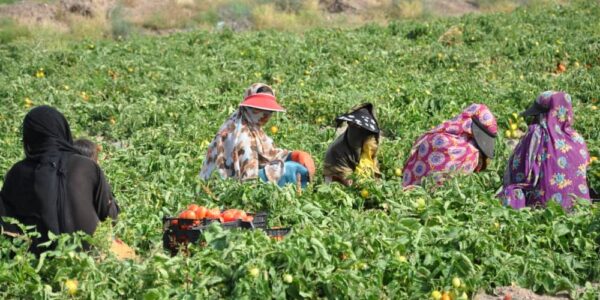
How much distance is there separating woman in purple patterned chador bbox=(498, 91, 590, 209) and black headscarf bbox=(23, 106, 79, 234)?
10.1 ft

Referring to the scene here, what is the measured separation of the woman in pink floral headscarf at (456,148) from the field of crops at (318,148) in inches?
8.7

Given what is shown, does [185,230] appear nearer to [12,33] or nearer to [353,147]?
[353,147]

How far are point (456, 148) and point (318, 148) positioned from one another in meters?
1.95

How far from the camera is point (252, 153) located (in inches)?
282

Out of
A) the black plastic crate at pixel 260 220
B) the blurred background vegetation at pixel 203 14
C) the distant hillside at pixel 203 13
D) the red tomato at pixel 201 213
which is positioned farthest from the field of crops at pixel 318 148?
the distant hillside at pixel 203 13

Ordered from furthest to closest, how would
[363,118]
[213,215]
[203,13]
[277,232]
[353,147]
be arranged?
[203,13] → [353,147] → [363,118] → [213,215] → [277,232]

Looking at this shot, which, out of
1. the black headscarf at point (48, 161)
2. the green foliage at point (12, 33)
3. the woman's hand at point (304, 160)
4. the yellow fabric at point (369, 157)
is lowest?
the green foliage at point (12, 33)

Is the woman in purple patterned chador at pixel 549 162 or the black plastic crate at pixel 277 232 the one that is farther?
the woman in purple patterned chador at pixel 549 162

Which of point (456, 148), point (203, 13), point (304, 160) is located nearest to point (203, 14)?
point (203, 13)

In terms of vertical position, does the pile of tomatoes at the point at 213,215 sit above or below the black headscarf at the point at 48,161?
below

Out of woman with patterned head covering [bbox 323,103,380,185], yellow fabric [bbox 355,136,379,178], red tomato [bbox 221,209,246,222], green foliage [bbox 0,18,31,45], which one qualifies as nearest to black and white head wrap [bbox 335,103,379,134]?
woman with patterned head covering [bbox 323,103,380,185]

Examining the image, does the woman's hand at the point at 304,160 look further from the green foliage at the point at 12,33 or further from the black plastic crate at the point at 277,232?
the green foliage at the point at 12,33

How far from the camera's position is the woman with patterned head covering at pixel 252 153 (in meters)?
7.13

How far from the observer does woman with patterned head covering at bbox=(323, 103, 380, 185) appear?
277 inches
